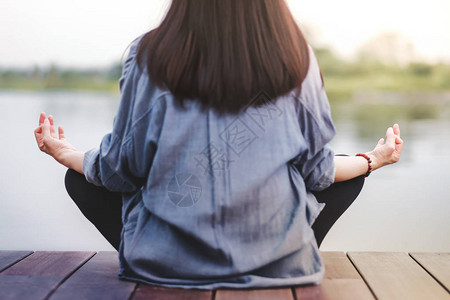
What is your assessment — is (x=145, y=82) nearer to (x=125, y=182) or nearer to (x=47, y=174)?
(x=125, y=182)

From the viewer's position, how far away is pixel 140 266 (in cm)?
139

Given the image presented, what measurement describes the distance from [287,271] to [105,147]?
510 millimetres

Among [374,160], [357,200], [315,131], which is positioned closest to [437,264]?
[374,160]

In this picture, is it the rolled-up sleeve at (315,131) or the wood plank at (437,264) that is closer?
the rolled-up sleeve at (315,131)

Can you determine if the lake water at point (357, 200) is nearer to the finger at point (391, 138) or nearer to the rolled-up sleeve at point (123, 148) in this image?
the finger at point (391, 138)

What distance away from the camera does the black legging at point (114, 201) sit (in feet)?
5.24

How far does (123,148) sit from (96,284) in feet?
1.11

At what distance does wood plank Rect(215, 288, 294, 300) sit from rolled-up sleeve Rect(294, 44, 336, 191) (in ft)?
0.92

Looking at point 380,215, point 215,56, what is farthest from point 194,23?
point 380,215

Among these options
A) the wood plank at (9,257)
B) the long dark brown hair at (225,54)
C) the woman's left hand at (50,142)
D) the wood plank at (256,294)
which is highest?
the long dark brown hair at (225,54)

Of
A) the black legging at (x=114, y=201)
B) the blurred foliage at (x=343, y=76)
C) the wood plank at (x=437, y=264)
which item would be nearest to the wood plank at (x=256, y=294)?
the black legging at (x=114, y=201)

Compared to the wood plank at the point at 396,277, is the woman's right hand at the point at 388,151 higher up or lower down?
higher up

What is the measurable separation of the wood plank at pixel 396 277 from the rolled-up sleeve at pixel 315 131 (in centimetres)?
29

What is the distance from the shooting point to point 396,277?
5.02ft
